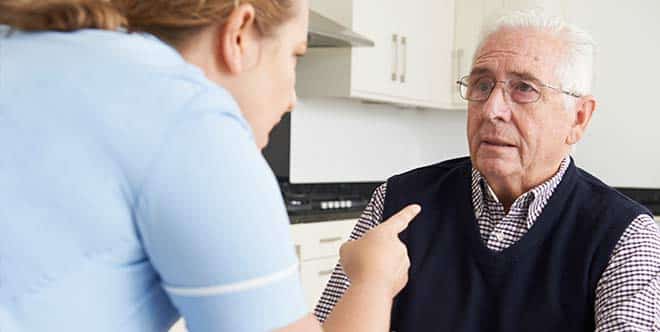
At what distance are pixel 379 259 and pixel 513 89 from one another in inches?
32.0

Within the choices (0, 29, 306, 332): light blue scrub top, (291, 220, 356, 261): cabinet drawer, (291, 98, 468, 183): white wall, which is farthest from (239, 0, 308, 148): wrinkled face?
(291, 98, 468, 183): white wall

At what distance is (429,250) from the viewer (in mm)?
1555

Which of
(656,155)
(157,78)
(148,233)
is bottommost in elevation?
(656,155)

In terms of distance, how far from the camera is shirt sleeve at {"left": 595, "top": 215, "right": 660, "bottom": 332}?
4.16 feet

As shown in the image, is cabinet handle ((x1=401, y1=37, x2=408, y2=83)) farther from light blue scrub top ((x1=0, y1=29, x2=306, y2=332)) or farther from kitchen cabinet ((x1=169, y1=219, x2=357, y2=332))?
light blue scrub top ((x1=0, y1=29, x2=306, y2=332))

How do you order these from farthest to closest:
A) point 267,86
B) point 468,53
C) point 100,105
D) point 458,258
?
point 468,53 → point 458,258 → point 267,86 → point 100,105

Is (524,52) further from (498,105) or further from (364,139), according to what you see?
(364,139)

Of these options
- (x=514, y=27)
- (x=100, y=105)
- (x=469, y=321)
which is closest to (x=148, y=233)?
(x=100, y=105)

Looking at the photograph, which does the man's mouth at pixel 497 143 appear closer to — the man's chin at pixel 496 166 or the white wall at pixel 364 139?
the man's chin at pixel 496 166

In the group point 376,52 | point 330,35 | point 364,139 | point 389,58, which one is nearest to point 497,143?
point 330,35

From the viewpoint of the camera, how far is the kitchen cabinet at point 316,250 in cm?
321

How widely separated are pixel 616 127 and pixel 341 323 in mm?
3677

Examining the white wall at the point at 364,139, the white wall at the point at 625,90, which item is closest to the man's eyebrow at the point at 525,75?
the white wall at the point at 364,139

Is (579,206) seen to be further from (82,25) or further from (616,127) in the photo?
(616,127)
